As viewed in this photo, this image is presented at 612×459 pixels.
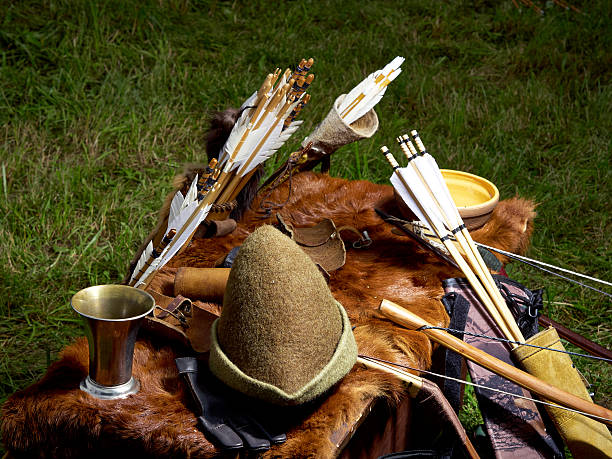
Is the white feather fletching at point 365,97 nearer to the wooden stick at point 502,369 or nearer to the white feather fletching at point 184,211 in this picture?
the white feather fletching at point 184,211

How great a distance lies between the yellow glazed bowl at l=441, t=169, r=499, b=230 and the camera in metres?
2.23

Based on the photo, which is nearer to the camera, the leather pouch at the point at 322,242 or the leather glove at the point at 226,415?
the leather glove at the point at 226,415

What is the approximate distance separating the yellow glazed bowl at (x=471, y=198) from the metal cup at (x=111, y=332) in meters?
1.08

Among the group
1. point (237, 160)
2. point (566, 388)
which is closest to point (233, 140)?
point (237, 160)

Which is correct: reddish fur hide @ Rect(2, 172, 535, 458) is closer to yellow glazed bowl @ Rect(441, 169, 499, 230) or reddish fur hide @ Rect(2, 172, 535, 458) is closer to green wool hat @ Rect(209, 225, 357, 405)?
green wool hat @ Rect(209, 225, 357, 405)

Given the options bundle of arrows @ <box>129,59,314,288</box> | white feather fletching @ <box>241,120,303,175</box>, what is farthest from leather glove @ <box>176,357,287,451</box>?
white feather fletching @ <box>241,120,303,175</box>

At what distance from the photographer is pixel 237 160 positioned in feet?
6.55

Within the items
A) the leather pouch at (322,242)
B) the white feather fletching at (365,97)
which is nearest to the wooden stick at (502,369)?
the leather pouch at (322,242)

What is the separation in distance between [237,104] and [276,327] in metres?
3.35

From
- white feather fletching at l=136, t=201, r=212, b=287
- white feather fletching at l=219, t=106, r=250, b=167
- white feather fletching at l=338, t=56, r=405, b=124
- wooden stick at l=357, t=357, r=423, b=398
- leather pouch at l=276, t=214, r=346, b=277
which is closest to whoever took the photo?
wooden stick at l=357, t=357, r=423, b=398

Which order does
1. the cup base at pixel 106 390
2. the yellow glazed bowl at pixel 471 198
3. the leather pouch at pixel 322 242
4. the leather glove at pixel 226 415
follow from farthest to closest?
1. the yellow glazed bowl at pixel 471 198
2. the leather pouch at pixel 322 242
3. the cup base at pixel 106 390
4. the leather glove at pixel 226 415

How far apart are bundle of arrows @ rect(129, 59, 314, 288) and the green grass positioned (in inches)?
43.5

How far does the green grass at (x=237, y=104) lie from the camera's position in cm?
323

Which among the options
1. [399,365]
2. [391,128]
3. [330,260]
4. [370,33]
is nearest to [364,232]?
[330,260]
